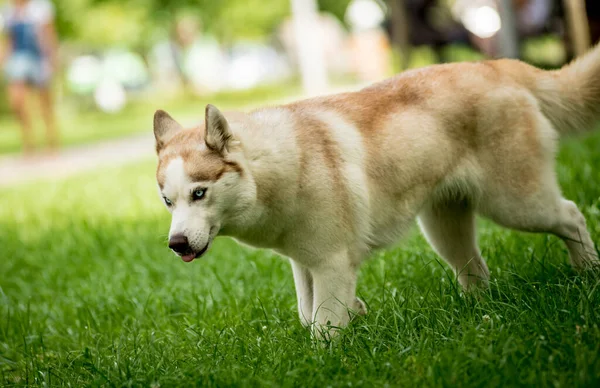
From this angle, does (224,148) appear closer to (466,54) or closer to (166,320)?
(166,320)

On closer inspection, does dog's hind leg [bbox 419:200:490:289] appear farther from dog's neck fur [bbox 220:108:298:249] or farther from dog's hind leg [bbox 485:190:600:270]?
dog's neck fur [bbox 220:108:298:249]

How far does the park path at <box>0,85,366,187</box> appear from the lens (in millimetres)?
12414

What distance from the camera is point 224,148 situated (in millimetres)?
3680

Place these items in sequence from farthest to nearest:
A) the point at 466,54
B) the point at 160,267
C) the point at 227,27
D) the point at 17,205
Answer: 1. the point at 227,27
2. the point at 466,54
3. the point at 17,205
4. the point at 160,267

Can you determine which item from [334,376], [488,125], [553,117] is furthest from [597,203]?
[334,376]

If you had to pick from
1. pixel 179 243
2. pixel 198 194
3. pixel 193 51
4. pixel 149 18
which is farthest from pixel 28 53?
pixel 193 51

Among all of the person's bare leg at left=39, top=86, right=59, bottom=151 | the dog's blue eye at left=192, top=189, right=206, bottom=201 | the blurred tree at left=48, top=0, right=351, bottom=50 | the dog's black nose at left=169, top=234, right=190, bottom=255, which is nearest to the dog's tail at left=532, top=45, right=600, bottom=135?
the dog's blue eye at left=192, top=189, right=206, bottom=201

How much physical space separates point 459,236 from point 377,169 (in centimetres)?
75

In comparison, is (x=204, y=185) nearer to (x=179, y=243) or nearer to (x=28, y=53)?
(x=179, y=243)

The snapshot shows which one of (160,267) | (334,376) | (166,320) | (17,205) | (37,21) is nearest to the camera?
(334,376)

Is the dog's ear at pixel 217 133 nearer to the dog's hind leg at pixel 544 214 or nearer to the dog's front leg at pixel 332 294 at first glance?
the dog's front leg at pixel 332 294

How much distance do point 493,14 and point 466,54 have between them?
758 centimetres

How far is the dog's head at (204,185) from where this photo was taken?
3574 millimetres

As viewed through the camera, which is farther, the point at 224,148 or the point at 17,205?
the point at 17,205
